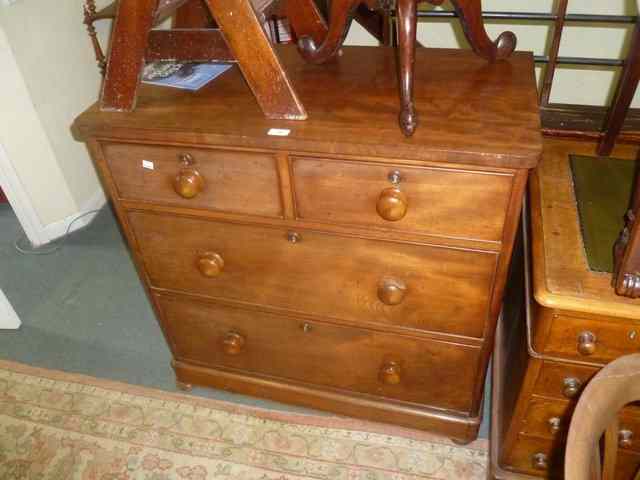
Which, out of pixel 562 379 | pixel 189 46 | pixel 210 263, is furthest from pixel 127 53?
pixel 562 379

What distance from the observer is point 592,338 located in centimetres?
102

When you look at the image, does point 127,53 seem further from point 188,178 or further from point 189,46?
point 188,178

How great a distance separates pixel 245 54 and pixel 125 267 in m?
1.56

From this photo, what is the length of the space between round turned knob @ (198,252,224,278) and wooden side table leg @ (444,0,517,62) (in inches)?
30.7

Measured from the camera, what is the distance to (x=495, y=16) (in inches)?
56.8

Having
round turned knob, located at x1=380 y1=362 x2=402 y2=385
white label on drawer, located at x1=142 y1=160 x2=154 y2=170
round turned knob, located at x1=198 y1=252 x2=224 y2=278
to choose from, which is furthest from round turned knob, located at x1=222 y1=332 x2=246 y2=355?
white label on drawer, located at x1=142 y1=160 x2=154 y2=170

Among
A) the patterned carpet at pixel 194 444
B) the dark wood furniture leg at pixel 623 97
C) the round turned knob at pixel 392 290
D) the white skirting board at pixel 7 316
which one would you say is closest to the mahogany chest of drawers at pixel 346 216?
the round turned knob at pixel 392 290

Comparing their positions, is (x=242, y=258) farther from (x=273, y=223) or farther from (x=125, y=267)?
(x=125, y=267)

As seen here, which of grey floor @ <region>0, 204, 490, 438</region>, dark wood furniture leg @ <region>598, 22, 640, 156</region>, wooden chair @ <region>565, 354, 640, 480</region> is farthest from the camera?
grey floor @ <region>0, 204, 490, 438</region>

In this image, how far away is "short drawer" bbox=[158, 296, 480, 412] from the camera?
1.34 meters

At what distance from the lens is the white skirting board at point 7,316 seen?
1976 millimetres

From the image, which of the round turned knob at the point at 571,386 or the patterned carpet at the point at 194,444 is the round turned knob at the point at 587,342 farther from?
the patterned carpet at the point at 194,444

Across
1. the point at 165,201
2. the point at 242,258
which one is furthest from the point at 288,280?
the point at 165,201

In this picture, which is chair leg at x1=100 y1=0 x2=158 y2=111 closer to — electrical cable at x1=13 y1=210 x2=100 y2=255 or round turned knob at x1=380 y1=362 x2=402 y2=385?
round turned knob at x1=380 y1=362 x2=402 y2=385
